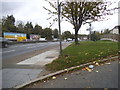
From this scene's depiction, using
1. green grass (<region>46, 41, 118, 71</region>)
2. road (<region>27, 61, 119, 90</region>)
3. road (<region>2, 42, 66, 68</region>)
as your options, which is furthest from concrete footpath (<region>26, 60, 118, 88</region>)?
road (<region>2, 42, 66, 68</region>)

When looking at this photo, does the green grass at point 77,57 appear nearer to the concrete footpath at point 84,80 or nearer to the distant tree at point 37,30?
the concrete footpath at point 84,80

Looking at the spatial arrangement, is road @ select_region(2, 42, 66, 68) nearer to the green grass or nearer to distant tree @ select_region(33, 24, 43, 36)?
the green grass

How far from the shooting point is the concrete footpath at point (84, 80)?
14.1ft

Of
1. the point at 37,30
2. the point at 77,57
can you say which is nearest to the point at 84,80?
the point at 77,57

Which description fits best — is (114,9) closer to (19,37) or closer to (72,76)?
(72,76)

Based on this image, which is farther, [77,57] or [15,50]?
[15,50]

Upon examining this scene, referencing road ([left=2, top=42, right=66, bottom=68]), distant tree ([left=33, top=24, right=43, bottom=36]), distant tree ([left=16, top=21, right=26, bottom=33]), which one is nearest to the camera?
road ([left=2, top=42, right=66, bottom=68])

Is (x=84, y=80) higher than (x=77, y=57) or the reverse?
the reverse

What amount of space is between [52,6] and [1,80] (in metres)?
16.9

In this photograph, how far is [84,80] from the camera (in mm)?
4719

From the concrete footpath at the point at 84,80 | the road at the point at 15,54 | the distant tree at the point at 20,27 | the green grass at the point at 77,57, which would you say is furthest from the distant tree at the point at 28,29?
the concrete footpath at the point at 84,80

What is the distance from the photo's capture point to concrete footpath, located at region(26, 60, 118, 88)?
4289 millimetres

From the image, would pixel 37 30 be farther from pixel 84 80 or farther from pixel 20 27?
pixel 84 80

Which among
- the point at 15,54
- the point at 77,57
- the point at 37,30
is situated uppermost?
the point at 37,30
